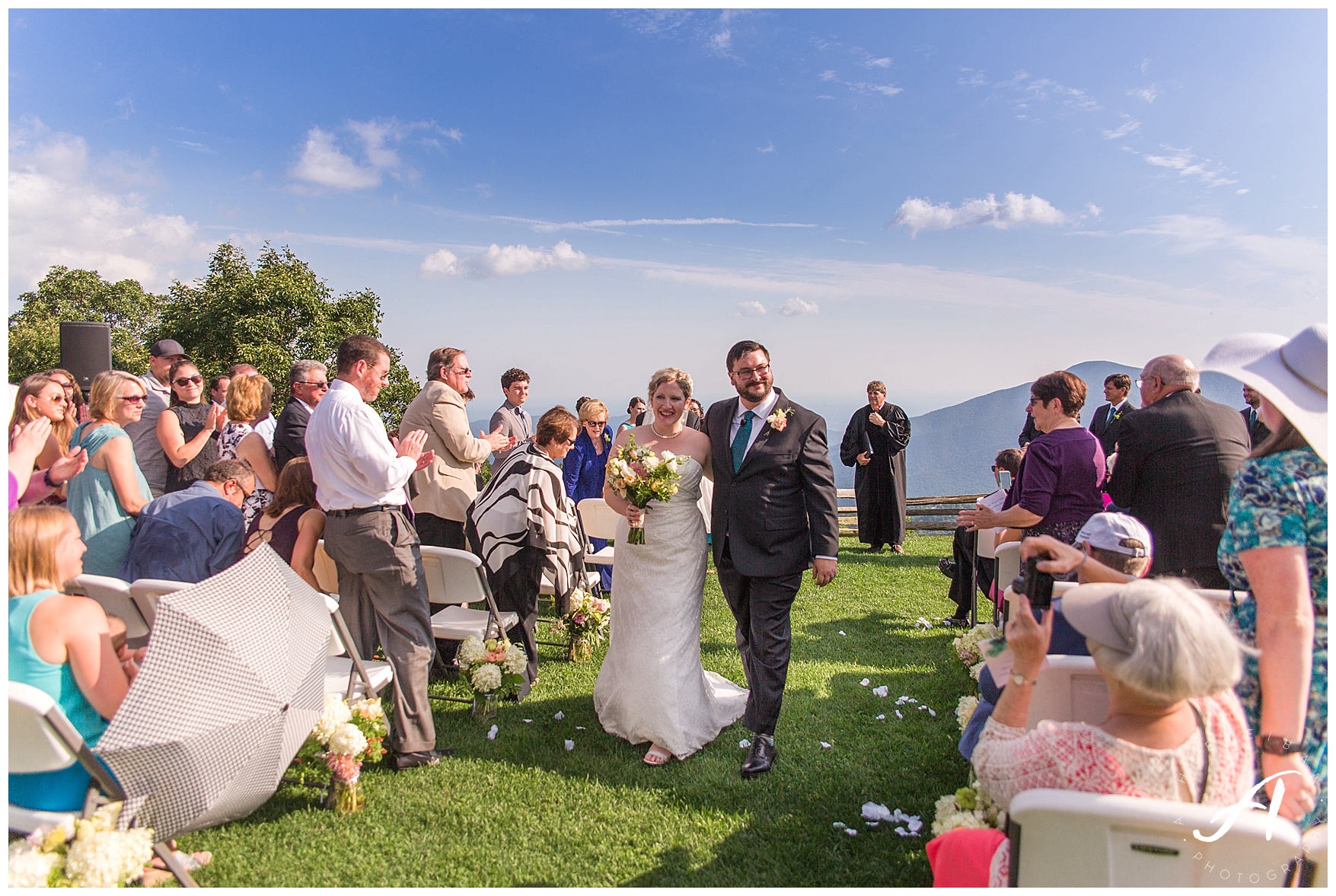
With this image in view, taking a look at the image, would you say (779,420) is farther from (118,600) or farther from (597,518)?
(597,518)

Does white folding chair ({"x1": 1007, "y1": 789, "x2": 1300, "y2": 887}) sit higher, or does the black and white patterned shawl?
the black and white patterned shawl

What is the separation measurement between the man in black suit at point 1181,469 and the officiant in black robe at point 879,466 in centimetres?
638

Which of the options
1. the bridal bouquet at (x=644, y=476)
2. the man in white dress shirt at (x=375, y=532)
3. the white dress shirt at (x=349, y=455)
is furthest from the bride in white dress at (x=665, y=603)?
the white dress shirt at (x=349, y=455)

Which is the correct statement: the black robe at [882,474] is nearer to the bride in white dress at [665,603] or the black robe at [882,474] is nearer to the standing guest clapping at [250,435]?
the bride in white dress at [665,603]

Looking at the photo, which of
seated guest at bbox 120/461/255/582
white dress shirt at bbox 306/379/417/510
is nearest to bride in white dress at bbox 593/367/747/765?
white dress shirt at bbox 306/379/417/510

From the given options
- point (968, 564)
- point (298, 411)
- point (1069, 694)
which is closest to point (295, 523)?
point (298, 411)

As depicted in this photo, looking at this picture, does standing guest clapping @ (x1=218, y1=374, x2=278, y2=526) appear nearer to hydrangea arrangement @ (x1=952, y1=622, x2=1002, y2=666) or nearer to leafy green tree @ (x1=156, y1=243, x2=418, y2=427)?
hydrangea arrangement @ (x1=952, y1=622, x2=1002, y2=666)

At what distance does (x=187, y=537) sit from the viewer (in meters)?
4.14

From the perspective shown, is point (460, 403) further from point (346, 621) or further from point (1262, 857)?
point (1262, 857)

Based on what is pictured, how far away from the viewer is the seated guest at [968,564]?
677 cm

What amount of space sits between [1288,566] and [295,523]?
4.51m

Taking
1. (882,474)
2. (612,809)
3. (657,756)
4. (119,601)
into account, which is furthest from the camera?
(882,474)

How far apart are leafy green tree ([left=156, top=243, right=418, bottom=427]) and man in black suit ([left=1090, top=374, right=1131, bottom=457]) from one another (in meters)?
38.6

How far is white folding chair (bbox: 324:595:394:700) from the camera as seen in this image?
372cm
